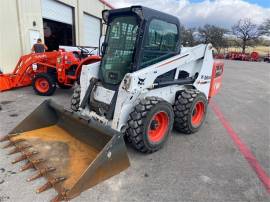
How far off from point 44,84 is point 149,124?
15.9ft

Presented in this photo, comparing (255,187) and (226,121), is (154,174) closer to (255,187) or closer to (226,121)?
(255,187)

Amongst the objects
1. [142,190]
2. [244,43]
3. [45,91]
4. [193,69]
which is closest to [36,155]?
[142,190]

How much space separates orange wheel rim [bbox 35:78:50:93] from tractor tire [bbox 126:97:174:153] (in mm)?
4518

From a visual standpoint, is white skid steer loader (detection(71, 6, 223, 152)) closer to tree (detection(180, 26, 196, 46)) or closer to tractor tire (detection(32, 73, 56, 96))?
tractor tire (detection(32, 73, 56, 96))

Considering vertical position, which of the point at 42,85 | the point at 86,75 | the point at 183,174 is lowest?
the point at 183,174

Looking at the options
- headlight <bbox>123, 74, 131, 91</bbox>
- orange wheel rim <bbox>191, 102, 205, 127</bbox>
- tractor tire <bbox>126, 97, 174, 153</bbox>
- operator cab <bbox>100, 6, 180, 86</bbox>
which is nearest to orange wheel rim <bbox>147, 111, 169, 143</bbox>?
tractor tire <bbox>126, 97, 174, 153</bbox>

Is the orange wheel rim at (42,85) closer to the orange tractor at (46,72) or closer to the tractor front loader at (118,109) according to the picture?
the orange tractor at (46,72)

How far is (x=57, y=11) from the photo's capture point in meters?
11.4

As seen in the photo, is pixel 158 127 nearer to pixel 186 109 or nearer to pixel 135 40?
pixel 186 109

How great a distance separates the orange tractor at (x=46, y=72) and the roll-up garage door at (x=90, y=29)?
792cm

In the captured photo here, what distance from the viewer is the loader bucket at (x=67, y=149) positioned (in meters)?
2.56

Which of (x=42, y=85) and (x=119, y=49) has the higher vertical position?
(x=119, y=49)

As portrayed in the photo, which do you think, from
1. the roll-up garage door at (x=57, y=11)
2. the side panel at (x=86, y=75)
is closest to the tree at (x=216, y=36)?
the roll-up garage door at (x=57, y=11)

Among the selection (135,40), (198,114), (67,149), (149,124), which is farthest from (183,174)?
(135,40)
